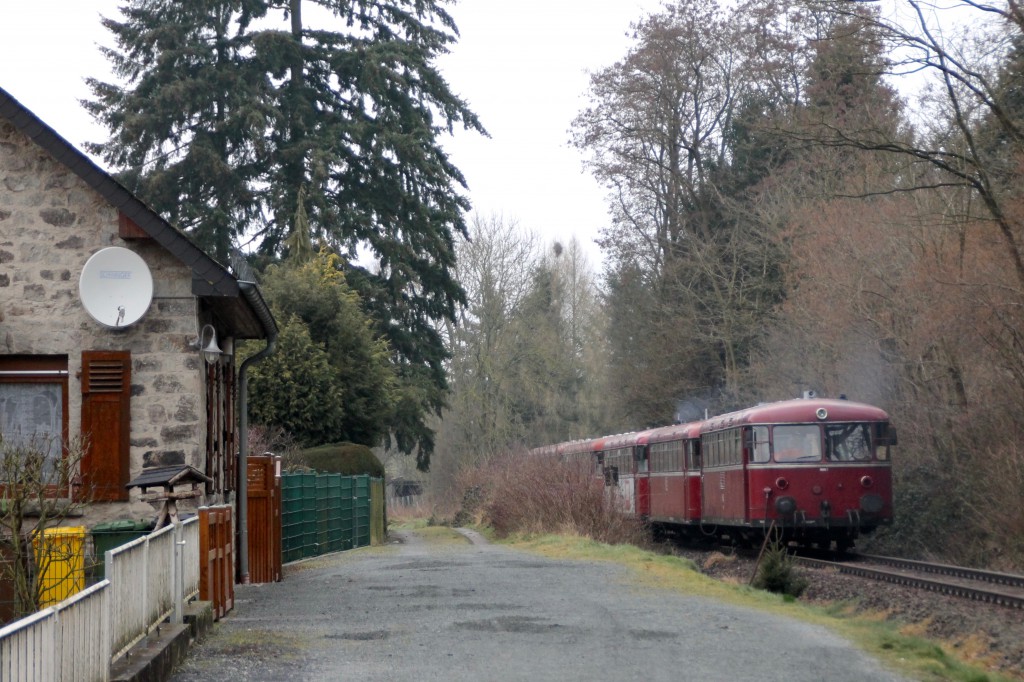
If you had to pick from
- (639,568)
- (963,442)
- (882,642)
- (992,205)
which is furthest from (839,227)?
(882,642)

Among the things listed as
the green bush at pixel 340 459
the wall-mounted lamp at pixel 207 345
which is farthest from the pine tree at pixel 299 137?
the wall-mounted lamp at pixel 207 345

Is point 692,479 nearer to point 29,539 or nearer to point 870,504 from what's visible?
point 870,504

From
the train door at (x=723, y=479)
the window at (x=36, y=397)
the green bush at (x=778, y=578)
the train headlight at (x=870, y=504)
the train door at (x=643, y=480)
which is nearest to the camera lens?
the window at (x=36, y=397)

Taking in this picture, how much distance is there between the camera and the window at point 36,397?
13.7 meters

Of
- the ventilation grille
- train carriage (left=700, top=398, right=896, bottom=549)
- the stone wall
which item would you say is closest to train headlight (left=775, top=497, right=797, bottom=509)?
train carriage (left=700, top=398, right=896, bottom=549)

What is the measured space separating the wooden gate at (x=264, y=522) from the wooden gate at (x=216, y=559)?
3.98 m

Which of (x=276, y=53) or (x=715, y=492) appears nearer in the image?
(x=715, y=492)

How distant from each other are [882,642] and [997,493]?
39.6ft

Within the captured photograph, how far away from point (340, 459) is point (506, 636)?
58.7ft

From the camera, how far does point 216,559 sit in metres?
11.7

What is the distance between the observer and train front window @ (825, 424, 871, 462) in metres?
23.0

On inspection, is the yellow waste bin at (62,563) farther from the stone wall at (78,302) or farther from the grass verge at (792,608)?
the grass verge at (792,608)

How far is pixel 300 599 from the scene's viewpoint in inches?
566

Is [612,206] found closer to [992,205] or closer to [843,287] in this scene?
[843,287]
